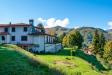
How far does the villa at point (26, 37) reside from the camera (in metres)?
68.0

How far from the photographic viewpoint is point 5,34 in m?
69.3

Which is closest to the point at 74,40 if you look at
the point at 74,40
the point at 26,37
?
the point at 74,40

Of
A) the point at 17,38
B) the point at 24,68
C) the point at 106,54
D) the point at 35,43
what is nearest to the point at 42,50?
the point at 35,43

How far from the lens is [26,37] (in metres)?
69.5

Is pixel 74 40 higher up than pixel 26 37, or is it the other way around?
pixel 74 40

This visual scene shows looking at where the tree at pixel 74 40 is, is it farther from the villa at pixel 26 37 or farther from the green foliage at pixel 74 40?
the villa at pixel 26 37

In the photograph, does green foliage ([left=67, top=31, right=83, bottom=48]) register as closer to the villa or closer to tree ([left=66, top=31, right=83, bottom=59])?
tree ([left=66, top=31, right=83, bottom=59])

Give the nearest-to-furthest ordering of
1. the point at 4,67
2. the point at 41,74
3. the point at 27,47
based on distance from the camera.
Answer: the point at 41,74
the point at 4,67
the point at 27,47

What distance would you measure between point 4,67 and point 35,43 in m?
42.0

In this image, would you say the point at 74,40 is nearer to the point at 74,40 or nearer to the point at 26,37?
the point at 74,40

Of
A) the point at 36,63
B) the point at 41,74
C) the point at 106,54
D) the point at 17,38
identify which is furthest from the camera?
the point at 106,54

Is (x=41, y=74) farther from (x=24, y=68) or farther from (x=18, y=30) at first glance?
(x=18, y=30)

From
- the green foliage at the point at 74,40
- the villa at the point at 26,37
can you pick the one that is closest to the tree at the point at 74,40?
the green foliage at the point at 74,40

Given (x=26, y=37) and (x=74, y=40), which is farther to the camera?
(x=74, y=40)
